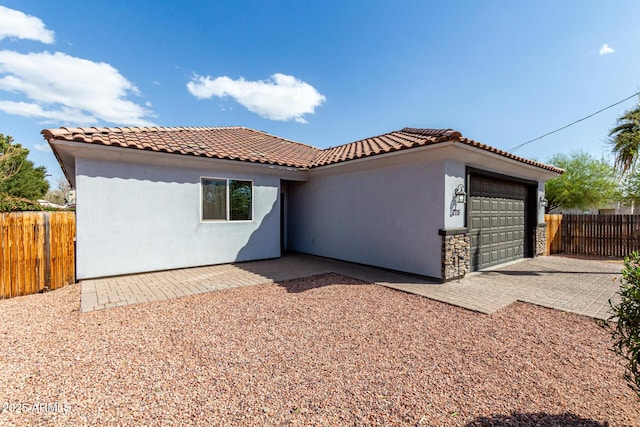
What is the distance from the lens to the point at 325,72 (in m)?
12.4

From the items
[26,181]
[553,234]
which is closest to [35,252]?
[553,234]

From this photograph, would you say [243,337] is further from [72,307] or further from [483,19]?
[483,19]

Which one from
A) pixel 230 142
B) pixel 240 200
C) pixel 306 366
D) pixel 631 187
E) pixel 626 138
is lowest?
pixel 306 366

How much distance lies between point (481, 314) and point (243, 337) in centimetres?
427

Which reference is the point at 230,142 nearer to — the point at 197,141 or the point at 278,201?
the point at 197,141

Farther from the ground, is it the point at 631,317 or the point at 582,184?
the point at 582,184

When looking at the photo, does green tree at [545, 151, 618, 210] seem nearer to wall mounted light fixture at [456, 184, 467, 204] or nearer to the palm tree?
the palm tree

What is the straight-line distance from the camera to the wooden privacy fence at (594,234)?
468 inches

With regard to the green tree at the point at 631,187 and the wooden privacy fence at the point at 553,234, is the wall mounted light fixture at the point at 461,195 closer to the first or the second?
the wooden privacy fence at the point at 553,234

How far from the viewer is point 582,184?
21312mm

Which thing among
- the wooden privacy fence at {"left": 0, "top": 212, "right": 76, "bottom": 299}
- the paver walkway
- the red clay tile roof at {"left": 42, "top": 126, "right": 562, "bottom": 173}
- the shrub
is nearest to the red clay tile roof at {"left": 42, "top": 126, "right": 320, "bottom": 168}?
the red clay tile roof at {"left": 42, "top": 126, "right": 562, "bottom": 173}

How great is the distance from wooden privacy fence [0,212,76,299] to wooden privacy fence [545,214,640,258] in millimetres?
18192

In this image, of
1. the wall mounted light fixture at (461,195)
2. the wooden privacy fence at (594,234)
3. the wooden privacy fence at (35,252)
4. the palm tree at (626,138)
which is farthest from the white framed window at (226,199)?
the palm tree at (626,138)

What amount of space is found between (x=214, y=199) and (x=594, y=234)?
56.2 ft
